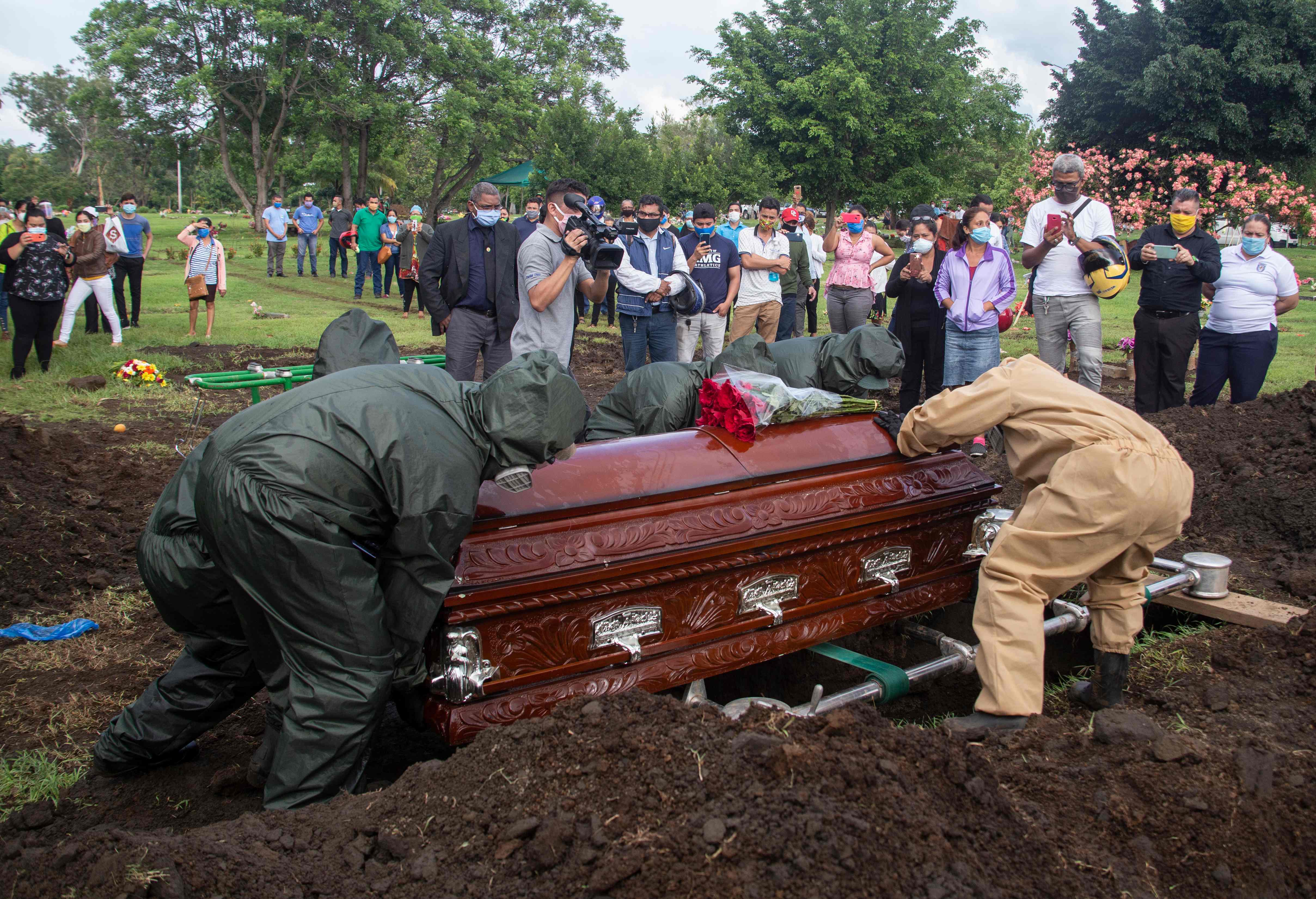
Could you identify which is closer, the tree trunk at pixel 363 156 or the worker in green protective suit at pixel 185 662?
the worker in green protective suit at pixel 185 662

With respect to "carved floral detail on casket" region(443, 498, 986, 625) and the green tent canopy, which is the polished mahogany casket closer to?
"carved floral detail on casket" region(443, 498, 986, 625)

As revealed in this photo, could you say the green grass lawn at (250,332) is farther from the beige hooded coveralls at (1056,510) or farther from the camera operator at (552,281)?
the beige hooded coveralls at (1056,510)

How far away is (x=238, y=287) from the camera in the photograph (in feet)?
52.2

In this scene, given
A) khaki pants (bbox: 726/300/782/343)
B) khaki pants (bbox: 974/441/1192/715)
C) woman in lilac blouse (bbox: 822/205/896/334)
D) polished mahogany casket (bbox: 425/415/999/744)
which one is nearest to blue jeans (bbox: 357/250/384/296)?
khaki pants (bbox: 726/300/782/343)

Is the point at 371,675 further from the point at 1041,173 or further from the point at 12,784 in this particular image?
the point at 1041,173

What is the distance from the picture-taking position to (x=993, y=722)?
2.78 meters

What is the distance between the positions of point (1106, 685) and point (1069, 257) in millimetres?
3581

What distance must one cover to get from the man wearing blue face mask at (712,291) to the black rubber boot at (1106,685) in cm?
437

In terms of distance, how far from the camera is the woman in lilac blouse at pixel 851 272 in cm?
756

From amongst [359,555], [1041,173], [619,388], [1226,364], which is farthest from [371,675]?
[1041,173]

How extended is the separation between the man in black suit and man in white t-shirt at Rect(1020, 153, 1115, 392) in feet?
10.6

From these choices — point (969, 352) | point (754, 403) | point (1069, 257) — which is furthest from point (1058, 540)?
point (1069, 257)

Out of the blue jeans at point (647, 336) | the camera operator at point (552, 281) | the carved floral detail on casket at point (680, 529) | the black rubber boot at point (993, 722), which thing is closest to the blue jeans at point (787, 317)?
the blue jeans at point (647, 336)

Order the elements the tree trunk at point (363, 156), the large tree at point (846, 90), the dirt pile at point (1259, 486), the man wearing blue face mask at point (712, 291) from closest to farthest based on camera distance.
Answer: the dirt pile at point (1259, 486), the man wearing blue face mask at point (712, 291), the large tree at point (846, 90), the tree trunk at point (363, 156)
